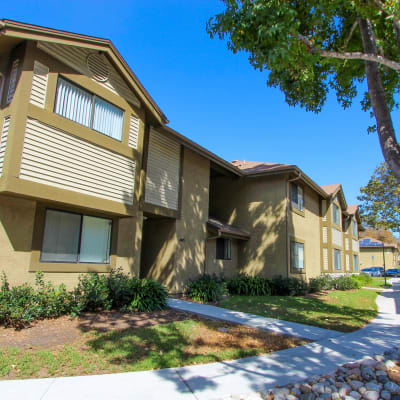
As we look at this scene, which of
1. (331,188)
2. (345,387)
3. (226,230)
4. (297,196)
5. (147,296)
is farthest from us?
(331,188)

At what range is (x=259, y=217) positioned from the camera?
17.5 meters

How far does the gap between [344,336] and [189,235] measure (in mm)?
7585

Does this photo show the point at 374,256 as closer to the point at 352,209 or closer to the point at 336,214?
the point at 352,209

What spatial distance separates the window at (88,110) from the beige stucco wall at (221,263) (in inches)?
295

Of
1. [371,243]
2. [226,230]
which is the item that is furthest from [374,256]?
[226,230]

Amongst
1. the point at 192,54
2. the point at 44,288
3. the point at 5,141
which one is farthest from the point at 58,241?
the point at 192,54

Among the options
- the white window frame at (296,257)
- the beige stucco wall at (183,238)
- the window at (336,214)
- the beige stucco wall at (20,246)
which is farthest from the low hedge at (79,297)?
the window at (336,214)

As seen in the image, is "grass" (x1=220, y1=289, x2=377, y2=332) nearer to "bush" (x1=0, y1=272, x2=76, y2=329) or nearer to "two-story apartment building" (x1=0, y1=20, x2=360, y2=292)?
"two-story apartment building" (x1=0, y1=20, x2=360, y2=292)

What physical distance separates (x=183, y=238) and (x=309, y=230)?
1039cm

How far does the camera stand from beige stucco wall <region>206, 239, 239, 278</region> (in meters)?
15.4

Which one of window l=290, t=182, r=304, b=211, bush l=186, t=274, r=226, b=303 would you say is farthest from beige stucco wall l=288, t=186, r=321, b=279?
bush l=186, t=274, r=226, b=303

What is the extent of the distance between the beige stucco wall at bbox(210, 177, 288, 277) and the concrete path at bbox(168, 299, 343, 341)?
685cm

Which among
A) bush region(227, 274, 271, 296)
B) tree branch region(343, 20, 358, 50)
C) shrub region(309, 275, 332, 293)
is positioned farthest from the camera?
shrub region(309, 275, 332, 293)

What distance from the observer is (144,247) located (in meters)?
14.0
